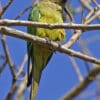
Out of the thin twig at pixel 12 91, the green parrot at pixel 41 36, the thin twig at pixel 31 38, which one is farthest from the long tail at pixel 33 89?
the thin twig at pixel 31 38

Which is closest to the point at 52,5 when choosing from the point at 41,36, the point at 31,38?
the point at 41,36

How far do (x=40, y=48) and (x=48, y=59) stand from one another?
0.17 meters

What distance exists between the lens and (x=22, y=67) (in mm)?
3084

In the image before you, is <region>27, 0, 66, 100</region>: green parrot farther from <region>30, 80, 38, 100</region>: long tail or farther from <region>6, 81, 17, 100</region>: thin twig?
<region>6, 81, 17, 100</region>: thin twig

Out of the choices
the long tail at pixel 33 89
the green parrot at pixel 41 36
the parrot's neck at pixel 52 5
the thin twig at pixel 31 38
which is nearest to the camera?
the thin twig at pixel 31 38

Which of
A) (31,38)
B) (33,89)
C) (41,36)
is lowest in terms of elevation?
(33,89)

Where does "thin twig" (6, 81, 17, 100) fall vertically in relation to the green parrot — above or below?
below

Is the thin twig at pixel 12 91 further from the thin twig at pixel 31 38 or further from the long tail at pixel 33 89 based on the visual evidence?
the thin twig at pixel 31 38

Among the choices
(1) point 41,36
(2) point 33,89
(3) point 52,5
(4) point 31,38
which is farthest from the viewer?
(3) point 52,5

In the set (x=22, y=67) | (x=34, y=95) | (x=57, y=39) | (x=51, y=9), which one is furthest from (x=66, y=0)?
(x=34, y=95)

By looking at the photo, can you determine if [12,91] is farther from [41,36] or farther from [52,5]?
[52,5]

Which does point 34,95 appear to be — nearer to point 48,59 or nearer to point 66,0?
point 48,59

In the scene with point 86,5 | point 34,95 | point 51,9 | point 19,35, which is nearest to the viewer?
point 19,35

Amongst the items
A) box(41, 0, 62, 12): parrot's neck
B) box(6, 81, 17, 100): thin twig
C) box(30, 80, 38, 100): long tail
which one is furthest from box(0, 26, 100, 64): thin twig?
box(41, 0, 62, 12): parrot's neck
